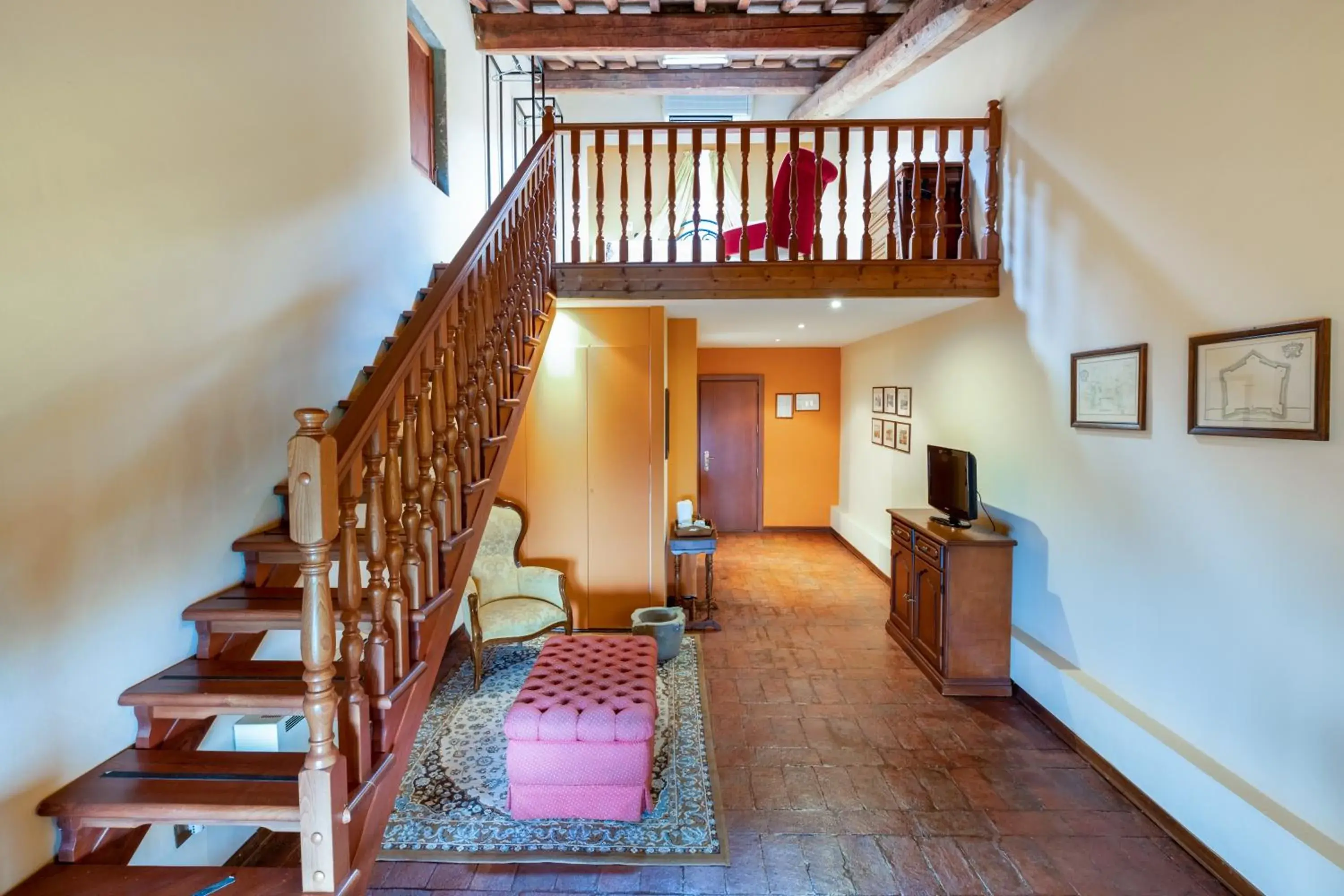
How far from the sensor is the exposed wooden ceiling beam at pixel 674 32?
433 cm

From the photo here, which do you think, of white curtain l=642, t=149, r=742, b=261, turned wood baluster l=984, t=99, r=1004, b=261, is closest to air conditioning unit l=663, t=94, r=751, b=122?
white curtain l=642, t=149, r=742, b=261

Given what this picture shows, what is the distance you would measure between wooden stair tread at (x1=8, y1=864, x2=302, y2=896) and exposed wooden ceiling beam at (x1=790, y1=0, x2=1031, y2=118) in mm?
4655

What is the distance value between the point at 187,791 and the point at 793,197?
3674mm

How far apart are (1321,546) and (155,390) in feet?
12.0

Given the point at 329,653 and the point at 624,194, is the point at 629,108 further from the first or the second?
the point at 329,653

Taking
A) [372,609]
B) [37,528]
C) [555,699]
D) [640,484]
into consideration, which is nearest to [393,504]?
[372,609]

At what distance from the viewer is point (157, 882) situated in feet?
4.31

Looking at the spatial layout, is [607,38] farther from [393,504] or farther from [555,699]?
[555,699]

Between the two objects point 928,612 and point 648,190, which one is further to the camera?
point 928,612

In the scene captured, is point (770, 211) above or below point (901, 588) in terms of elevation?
above

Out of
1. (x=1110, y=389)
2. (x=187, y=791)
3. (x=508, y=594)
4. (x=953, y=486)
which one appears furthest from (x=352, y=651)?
(x=953, y=486)

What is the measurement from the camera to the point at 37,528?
4.65ft

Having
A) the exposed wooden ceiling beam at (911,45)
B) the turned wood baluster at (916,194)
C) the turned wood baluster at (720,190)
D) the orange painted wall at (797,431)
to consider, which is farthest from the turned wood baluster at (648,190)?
the orange painted wall at (797,431)

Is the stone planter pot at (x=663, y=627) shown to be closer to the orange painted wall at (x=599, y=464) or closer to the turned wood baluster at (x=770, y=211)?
the orange painted wall at (x=599, y=464)
